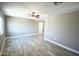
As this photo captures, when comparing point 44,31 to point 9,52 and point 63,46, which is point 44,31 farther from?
point 9,52

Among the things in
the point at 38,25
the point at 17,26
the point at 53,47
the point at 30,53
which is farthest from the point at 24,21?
the point at 53,47

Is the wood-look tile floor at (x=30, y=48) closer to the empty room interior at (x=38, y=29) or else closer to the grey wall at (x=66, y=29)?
the empty room interior at (x=38, y=29)

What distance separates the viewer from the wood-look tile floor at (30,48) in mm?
2219

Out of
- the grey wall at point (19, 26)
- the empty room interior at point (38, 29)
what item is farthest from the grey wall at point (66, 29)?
the grey wall at point (19, 26)

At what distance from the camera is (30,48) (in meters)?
2.38

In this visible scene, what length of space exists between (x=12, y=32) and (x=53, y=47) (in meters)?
1.18

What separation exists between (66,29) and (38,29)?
744mm

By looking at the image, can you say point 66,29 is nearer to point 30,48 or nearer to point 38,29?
point 38,29

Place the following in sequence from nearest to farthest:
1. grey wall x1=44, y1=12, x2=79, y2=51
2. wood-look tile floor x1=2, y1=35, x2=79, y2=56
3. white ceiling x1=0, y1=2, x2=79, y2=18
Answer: white ceiling x1=0, y1=2, x2=79, y2=18 < wood-look tile floor x1=2, y1=35, x2=79, y2=56 < grey wall x1=44, y1=12, x2=79, y2=51

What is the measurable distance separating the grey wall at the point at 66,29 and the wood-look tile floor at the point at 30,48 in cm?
24

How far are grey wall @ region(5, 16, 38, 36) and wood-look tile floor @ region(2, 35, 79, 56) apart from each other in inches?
6.6

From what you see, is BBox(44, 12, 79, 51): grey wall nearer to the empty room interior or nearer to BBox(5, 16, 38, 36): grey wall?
the empty room interior

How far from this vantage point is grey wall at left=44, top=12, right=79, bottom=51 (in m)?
2.45

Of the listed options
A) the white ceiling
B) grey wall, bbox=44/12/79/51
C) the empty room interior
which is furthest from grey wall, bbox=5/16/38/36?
grey wall, bbox=44/12/79/51
